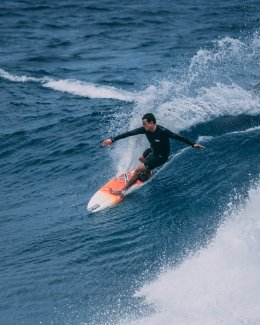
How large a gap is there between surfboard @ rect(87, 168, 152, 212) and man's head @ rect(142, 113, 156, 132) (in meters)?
1.46

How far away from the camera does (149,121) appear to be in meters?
10.1

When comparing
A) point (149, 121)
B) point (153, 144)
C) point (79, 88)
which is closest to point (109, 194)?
point (153, 144)

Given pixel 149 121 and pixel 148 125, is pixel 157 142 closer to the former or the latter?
pixel 148 125

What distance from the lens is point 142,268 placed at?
27.8ft

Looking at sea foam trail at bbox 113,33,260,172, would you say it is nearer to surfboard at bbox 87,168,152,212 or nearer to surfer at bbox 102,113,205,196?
surfboard at bbox 87,168,152,212

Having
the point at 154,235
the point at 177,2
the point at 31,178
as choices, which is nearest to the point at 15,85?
the point at 31,178

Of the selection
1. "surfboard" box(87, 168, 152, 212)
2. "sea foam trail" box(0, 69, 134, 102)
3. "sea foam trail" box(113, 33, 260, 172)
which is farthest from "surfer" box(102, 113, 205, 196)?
"sea foam trail" box(0, 69, 134, 102)

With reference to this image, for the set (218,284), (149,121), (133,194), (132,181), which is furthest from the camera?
(133,194)

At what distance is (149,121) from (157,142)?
2.21 feet

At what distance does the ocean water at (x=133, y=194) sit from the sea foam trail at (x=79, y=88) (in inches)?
1.7

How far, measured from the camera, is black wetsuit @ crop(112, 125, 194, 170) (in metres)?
10.5

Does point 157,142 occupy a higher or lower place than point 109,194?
higher

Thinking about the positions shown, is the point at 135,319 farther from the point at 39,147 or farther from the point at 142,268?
the point at 39,147

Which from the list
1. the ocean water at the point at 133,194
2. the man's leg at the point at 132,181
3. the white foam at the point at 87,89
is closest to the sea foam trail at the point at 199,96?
the ocean water at the point at 133,194
